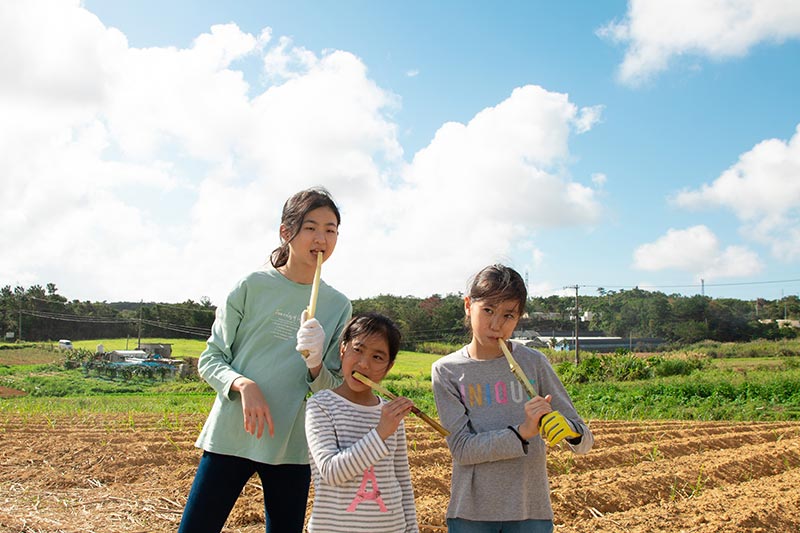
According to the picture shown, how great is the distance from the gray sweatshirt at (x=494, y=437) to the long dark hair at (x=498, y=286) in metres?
0.19

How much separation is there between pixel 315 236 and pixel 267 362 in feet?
1.37

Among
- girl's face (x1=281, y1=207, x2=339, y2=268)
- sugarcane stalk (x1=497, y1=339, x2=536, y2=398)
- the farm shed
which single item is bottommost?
the farm shed

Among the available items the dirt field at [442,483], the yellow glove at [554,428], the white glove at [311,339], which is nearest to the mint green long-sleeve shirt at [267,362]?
the white glove at [311,339]

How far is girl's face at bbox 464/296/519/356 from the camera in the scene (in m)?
1.88

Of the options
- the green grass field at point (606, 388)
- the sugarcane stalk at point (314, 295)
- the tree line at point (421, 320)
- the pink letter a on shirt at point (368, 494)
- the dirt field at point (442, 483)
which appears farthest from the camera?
the tree line at point (421, 320)

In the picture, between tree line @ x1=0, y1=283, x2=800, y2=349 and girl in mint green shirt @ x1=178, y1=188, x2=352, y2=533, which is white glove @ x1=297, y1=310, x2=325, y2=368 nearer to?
girl in mint green shirt @ x1=178, y1=188, x2=352, y2=533

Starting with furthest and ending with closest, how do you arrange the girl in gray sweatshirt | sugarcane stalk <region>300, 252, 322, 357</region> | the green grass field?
the green grass field < sugarcane stalk <region>300, 252, 322, 357</region> < the girl in gray sweatshirt

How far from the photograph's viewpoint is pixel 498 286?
188 centimetres

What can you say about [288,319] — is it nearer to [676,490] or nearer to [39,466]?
[676,490]

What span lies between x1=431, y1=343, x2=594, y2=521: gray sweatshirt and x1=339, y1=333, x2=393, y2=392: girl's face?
191 mm

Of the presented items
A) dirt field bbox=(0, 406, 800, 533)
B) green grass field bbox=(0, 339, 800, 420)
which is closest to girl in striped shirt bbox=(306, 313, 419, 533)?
dirt field bbox=(0, 406, 800, 533)

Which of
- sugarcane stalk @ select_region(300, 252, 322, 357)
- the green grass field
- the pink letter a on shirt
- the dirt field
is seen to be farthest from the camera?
the green grass field

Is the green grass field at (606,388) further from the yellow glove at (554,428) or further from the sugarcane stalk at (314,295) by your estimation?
the yellow glove at (554,428)

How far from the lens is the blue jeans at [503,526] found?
5.96ft
